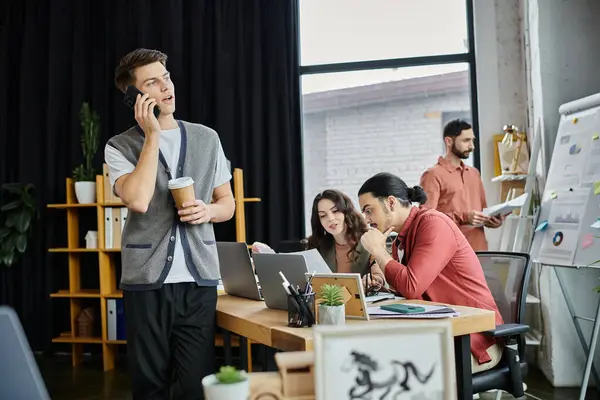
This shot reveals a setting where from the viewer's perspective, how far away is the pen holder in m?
1.65

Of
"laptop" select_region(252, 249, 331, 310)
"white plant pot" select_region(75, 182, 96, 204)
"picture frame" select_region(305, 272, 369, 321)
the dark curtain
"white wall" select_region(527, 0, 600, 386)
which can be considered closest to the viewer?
"picture frame" select_region(305, 272, 369, 321)

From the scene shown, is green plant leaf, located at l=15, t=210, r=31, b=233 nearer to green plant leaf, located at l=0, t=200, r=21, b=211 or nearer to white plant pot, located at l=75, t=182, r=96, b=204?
green plant leaf, located at l=0, t=200, r=21, b=211

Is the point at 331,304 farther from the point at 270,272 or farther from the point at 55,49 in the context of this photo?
the point at 55,49

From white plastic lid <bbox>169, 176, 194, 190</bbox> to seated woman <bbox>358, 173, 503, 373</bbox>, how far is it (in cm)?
78

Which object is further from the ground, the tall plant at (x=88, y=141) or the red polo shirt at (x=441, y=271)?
the tall plant at (x=88, y=141)

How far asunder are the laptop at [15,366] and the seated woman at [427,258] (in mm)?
1419

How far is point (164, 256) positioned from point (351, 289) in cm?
54

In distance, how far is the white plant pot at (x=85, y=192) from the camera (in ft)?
15.1

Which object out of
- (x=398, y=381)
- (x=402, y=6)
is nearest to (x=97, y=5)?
(x=402, y=6)

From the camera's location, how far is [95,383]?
4160 mm

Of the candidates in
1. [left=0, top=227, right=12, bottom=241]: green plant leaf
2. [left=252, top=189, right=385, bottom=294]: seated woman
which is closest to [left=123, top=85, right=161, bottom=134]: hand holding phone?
[left=252, top=189, right=385, bottom=294]: seated woman

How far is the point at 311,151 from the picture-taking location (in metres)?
4.98

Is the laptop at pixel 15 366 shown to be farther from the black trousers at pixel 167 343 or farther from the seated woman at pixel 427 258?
the seated woman at pixel 427 258

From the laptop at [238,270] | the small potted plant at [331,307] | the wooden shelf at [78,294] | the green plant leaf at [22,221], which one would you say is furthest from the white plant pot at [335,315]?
the green plant leaf at [22,221]
